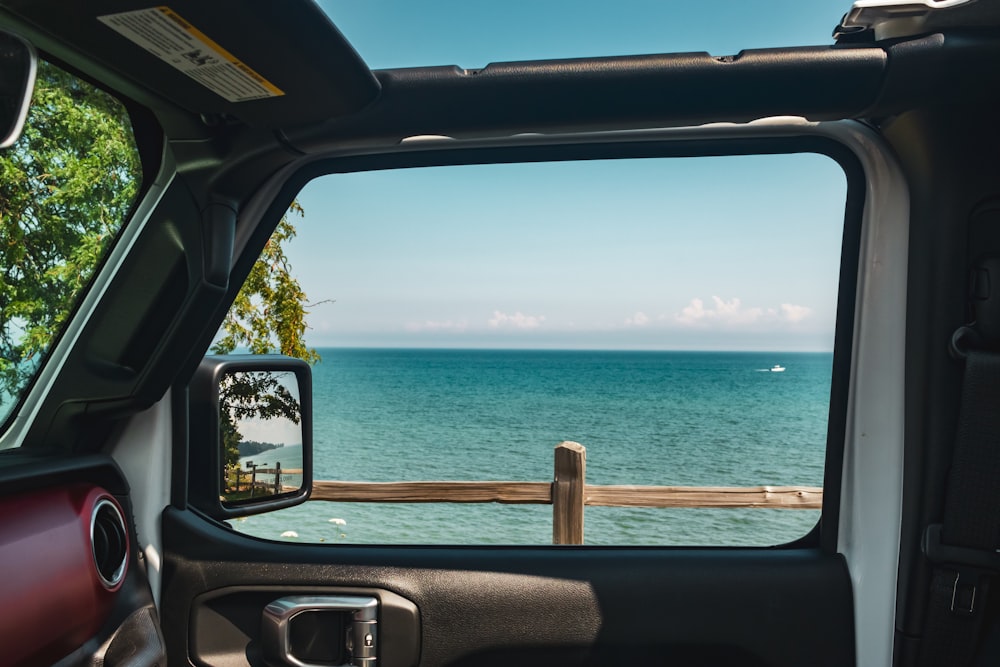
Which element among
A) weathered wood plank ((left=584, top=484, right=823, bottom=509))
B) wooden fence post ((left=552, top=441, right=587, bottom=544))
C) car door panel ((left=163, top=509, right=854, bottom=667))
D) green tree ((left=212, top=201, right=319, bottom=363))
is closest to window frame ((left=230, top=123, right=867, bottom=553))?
car door panel ((left=163, top=509, right=854, bottom=667))

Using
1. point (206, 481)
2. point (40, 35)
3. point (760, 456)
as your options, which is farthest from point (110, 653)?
point (760, 456)

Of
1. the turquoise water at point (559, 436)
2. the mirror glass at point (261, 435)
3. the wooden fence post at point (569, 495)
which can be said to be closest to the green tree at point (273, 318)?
the turquoise water at point (559, 436)

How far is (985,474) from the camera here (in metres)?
1.37

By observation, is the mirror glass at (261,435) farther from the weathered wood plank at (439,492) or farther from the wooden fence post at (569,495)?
the wooden fence post at (569,495)

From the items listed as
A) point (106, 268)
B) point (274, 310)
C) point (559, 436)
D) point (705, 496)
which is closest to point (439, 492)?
point (705, 496)

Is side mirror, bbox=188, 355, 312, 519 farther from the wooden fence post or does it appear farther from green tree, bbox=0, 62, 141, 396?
the wooden fence post

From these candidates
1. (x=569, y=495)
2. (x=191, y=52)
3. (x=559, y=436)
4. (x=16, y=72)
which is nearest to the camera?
(x=16, y=72)

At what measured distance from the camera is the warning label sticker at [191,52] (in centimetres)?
100

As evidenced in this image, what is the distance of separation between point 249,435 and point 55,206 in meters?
0.64

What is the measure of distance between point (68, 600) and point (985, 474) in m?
1.62

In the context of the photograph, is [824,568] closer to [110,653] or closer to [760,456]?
[110,653]

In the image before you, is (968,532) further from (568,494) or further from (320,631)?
(568,494)

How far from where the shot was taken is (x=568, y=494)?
14.8 ft

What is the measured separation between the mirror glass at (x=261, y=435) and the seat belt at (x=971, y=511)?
1373mm
